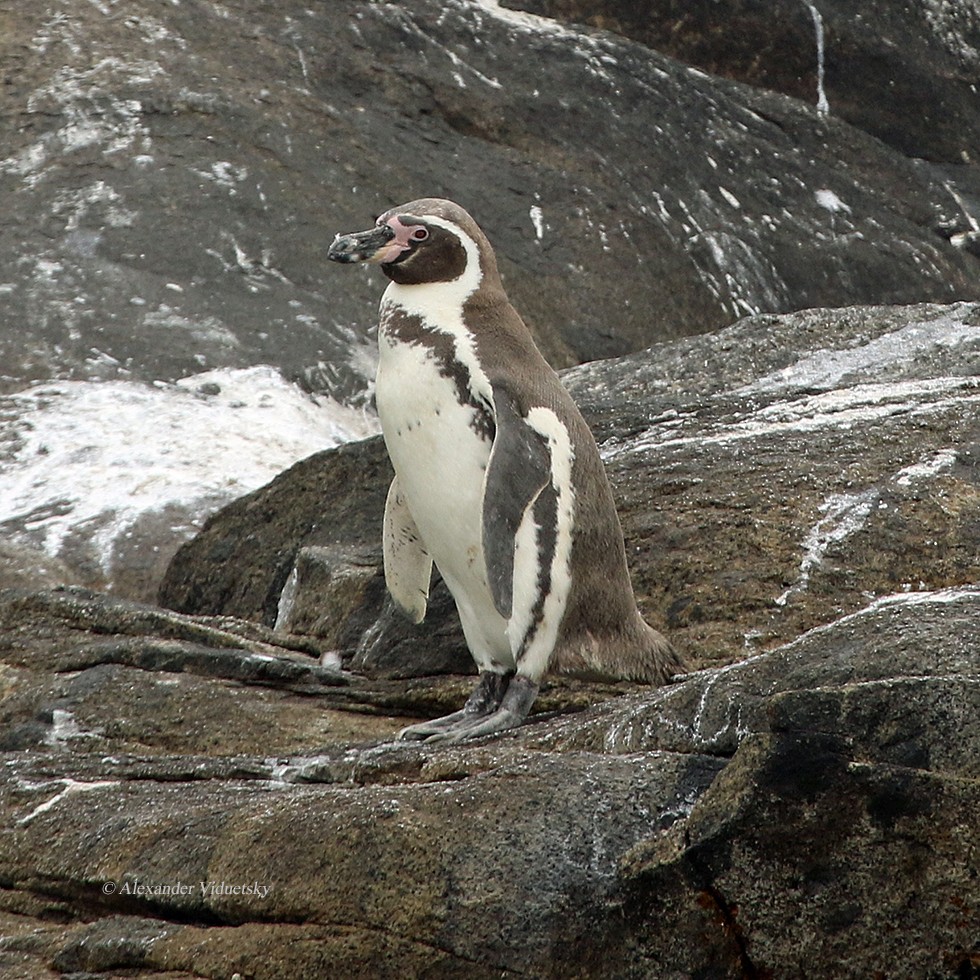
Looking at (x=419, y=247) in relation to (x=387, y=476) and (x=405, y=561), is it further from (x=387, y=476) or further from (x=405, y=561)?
(x=387, y=476)

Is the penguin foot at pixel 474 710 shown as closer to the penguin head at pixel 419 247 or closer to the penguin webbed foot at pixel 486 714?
the penguin webbed foot at pixel 486 714

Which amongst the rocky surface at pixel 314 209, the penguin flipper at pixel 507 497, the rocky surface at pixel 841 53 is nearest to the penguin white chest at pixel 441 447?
the penguin flipper at pixel 507 497

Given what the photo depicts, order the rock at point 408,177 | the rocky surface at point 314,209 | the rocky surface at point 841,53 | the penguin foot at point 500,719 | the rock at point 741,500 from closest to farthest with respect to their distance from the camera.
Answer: the penguin foot at point 500,719 < the rock at point 741,500 < the rocky surface at point 314,209 < the rock at point 408,177 < the rocky surface at point 841,53

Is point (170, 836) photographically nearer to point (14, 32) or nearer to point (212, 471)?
point (212, 471)

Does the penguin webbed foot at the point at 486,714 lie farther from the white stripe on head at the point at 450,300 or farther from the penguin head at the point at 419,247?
the penguin head at the point at 419,247

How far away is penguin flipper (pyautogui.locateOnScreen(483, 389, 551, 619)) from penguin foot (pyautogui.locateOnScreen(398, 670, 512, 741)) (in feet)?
1.16

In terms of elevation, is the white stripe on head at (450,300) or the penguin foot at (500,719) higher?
the white stripe on head at (450,300)

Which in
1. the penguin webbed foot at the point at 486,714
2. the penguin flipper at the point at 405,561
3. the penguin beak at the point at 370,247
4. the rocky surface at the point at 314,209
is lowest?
the rocky surface at the point at 314,209

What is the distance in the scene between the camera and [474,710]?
554 cm

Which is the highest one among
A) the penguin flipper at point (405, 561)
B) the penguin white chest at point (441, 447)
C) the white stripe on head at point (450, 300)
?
the white stripe on head at point (450, 300)

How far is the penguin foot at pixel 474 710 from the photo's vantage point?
527cm

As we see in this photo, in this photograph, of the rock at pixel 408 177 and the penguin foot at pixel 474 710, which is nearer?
the penguin foot at pixel 474 710

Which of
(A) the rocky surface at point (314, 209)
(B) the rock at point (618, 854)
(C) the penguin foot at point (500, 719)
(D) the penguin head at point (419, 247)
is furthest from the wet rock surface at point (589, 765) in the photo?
(A) the rocky surface at point (314, 209)

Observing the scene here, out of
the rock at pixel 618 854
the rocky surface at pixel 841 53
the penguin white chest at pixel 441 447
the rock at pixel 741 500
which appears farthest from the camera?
the rocky surface at pixel 841 53
